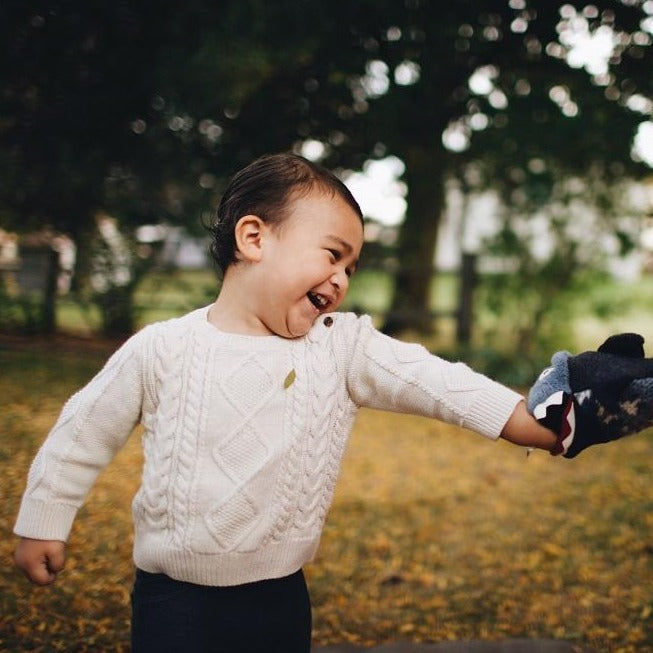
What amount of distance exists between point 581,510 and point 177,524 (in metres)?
2.94

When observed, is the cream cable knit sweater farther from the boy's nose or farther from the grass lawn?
the grass lawn

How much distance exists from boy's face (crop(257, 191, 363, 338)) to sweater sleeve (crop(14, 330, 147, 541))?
0.30 meters

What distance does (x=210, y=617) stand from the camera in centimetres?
152

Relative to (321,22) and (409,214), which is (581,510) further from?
(409,214)

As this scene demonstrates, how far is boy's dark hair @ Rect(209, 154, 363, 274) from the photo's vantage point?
1587mm

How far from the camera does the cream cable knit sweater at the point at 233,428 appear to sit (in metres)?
1.49

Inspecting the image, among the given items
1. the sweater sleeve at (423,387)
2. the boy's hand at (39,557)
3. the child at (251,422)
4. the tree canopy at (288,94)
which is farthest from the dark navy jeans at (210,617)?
the tree canopy at (288,94)

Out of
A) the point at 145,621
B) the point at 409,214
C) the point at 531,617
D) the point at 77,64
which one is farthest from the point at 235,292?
the point at 409,214

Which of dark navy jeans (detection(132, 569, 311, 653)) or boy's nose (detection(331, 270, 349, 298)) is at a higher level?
boy's nose (detection(331, 270, 349, 298))

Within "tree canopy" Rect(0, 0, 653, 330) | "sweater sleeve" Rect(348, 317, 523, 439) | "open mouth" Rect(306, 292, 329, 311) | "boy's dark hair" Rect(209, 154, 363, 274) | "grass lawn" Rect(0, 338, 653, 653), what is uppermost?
"tree canopy" Rect(0, 0, 653, 330)

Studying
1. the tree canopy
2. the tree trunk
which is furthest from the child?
the tree trunk

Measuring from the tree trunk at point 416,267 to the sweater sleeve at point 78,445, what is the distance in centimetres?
616

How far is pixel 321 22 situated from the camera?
15.8 ft

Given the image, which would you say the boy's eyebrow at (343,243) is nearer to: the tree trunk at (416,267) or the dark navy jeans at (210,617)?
the dark navy jeans at (210,617)
